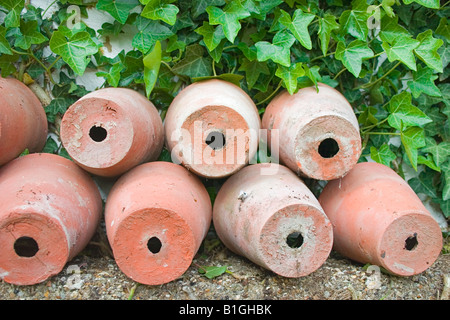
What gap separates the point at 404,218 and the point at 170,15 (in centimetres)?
107

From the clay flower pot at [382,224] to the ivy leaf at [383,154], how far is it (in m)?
0.23

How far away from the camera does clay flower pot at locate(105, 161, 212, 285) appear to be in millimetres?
1363

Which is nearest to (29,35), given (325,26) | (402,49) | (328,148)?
(325,26)

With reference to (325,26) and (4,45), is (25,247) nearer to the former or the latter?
(4,45)

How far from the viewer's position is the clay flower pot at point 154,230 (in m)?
1.36

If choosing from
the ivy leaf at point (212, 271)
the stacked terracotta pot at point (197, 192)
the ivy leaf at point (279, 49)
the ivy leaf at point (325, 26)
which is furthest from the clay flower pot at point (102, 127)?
the ivy leaf at point (325, 26)

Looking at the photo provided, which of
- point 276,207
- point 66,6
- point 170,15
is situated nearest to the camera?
point 276,207

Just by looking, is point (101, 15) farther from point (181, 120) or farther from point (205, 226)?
point (205, 226)

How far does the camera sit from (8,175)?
4.91 feet

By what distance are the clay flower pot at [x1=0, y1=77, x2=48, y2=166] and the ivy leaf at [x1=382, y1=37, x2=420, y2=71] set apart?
133cm

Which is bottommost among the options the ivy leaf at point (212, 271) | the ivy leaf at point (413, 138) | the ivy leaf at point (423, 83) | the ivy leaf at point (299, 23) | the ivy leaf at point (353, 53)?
the ivy leaf at point (212, 271)

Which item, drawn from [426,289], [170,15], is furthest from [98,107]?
[426,289]

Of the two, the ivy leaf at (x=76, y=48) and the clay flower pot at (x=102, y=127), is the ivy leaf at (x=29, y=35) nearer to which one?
the ivy leaf at (x=76, y=48)

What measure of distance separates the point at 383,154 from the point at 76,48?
1271mm
